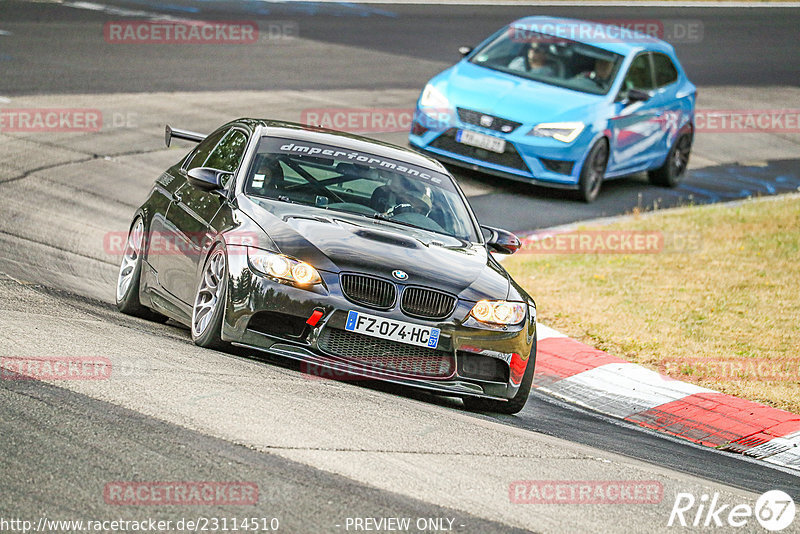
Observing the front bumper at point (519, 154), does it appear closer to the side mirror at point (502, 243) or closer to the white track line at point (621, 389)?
the white track line at point (621, 389)

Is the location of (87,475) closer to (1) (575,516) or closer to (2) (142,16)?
(1) (575,516)

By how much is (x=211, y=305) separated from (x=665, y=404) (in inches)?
132

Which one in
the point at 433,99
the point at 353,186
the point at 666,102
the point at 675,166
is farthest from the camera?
the point at 675,166

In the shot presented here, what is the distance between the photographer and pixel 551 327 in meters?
10.3

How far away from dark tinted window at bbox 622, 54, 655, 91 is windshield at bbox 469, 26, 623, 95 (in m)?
0.24

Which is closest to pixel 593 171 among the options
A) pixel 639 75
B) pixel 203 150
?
pixel 639 75

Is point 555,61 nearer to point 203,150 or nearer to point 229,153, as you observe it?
point 203,150

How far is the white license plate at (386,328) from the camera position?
689 cm

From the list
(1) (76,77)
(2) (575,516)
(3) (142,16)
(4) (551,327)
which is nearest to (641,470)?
(2) (575,516)

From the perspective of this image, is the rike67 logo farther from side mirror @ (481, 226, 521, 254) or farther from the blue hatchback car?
the blue hatchback car

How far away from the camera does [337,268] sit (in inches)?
275

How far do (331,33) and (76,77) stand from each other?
8.41m

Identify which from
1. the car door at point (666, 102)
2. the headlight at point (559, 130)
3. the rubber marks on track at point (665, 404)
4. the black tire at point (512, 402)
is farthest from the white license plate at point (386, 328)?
the car door at point (666, 102)

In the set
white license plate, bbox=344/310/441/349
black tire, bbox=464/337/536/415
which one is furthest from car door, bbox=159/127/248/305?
black tire, bbox=464/337/536/415
